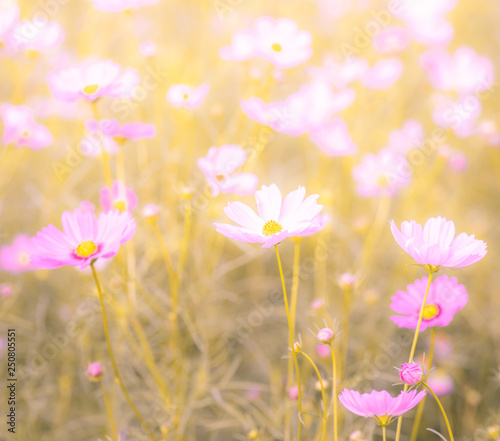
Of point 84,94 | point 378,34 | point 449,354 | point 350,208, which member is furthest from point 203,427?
point 378,34

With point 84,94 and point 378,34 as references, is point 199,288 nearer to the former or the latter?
point 84,94

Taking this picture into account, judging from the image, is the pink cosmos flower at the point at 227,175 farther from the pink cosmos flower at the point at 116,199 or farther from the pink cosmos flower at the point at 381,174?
the pink cosmos flower at the point at 381,174

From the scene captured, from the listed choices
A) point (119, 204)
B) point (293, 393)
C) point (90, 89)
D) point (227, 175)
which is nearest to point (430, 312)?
point (293, 393)

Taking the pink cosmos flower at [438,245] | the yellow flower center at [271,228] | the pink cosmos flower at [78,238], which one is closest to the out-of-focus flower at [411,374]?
the pink cosmos flower at [438,245]

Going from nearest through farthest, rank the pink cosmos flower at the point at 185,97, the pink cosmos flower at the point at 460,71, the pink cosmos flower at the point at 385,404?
the pink cosmos flower at the point at 385,404 → the pink cosmos flower at the point at 185,97 → the pink cosmos flower at the point at 460,71

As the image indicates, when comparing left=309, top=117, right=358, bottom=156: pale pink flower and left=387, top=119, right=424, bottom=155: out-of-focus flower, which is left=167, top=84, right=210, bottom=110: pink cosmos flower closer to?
left=309, top=117, right=358, bottom=156: pale pink flower

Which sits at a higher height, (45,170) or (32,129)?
(32,129)
